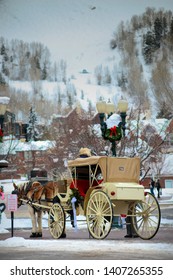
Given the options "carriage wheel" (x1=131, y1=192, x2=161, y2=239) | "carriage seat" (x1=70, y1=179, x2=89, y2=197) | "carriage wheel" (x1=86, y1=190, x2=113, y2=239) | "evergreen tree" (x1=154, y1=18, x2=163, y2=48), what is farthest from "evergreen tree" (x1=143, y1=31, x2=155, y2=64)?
"carriage wheel" (x1=86, y1=190, x2=113, y2=239)

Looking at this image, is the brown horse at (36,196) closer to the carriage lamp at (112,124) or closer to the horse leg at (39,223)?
the horse leg at (39,223)

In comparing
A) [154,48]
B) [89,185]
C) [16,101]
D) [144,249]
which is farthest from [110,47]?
[144,249]

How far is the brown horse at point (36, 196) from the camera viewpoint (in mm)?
13781

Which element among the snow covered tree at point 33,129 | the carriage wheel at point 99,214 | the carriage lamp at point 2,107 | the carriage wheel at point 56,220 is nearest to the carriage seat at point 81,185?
the carriage wheel at point 56,220

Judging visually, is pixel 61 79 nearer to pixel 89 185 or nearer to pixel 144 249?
pixel 89 185

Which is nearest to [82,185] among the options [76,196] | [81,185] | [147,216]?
[81,185]

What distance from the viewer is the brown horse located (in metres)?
13.8

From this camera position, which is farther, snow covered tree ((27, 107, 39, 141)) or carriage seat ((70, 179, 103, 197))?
snow covered tree ((27, 107, 39, 141))

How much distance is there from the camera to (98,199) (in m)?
12.6

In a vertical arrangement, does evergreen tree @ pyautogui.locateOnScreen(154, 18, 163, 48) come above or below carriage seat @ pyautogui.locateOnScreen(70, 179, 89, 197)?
above

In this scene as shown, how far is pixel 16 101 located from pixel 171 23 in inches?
115

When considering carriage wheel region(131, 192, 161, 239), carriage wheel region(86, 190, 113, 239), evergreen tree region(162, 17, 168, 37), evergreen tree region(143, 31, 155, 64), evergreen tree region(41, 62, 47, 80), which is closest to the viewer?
carriage wheel region(86, 190, 113, 239)

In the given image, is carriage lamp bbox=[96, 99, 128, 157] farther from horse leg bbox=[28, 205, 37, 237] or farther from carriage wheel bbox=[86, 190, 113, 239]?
horse leg bbox=[28, 205, 37, 237]

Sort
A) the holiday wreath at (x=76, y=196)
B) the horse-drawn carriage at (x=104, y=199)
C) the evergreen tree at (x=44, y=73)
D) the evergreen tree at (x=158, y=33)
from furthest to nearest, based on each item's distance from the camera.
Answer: the evergreen tree at (x=44, y=73), the evergreen tree at (x=158, y=33), the holiday wreath at (x=76, y=196), the horse-drawn carriage at (x=104, y=199)
